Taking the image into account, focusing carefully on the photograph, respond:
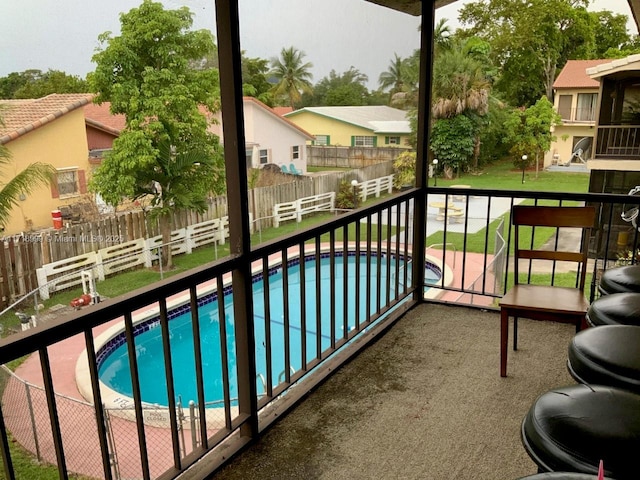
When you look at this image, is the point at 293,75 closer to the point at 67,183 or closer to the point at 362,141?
the point at 362,141

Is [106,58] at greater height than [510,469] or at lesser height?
greater

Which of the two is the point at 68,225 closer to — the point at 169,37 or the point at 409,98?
the point at 169,37

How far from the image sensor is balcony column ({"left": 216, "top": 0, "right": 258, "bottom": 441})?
180 centimetres

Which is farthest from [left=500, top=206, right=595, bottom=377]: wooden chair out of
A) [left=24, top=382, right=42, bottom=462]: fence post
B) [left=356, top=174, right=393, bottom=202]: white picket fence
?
[left=24, top=382, right=42, bottom=462]: fence post

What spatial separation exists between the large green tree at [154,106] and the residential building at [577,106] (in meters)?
3.77

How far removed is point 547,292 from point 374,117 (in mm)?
2162

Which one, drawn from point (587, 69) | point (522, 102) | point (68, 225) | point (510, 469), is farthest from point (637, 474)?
point (522, 102)

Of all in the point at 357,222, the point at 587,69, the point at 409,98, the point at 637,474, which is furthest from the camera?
the point at 587,69

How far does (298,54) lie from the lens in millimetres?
3117

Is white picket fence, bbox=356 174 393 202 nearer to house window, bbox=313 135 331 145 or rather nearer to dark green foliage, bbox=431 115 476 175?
house window, bbox=313 135 331 145

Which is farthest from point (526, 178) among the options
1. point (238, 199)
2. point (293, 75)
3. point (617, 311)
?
point (238, 199)

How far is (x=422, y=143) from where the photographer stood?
355 centimetres

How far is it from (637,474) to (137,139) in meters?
3.24

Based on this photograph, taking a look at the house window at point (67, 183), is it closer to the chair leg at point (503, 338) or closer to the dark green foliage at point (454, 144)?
the chair leg at point (503, 338)
